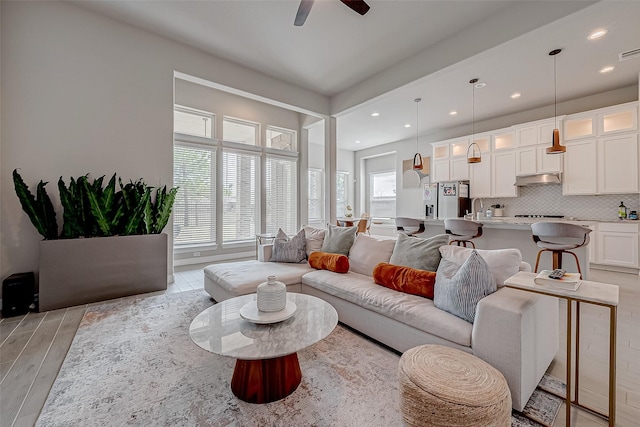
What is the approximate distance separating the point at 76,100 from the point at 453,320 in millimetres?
4636

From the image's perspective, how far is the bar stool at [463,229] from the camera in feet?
11.8

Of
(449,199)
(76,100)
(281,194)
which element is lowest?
(449,199)

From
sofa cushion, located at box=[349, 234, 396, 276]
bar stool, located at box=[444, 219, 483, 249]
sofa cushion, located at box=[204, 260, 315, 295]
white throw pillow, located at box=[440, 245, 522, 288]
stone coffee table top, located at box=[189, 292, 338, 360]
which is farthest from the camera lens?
bar stool, located at box=[444, 219, 483, 249]

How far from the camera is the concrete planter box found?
287cm

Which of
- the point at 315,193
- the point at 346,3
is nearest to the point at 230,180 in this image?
the point at 315,193

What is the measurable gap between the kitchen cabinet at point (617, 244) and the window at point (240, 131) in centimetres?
664

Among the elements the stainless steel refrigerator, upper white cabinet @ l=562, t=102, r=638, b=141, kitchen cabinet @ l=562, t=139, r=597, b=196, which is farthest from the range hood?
the stainless steel refrigerator

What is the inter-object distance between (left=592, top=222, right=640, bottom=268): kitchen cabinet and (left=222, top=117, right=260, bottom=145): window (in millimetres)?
6636

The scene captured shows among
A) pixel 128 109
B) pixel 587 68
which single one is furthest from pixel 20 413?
pixel 587 68

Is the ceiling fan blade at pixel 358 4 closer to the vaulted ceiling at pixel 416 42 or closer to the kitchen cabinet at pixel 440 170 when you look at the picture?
the vaulted ceiling at pixel 416 42

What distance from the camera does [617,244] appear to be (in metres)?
4.46

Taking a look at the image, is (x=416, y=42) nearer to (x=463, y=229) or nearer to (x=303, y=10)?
(x=303, y=10)

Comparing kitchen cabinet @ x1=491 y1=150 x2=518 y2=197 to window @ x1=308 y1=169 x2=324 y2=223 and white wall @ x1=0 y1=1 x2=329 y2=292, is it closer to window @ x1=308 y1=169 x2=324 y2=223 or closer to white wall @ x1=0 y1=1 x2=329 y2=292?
window @ x1=308 y1=169 x2=324 y2=223

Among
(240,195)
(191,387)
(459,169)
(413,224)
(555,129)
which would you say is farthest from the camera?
(459,169)
